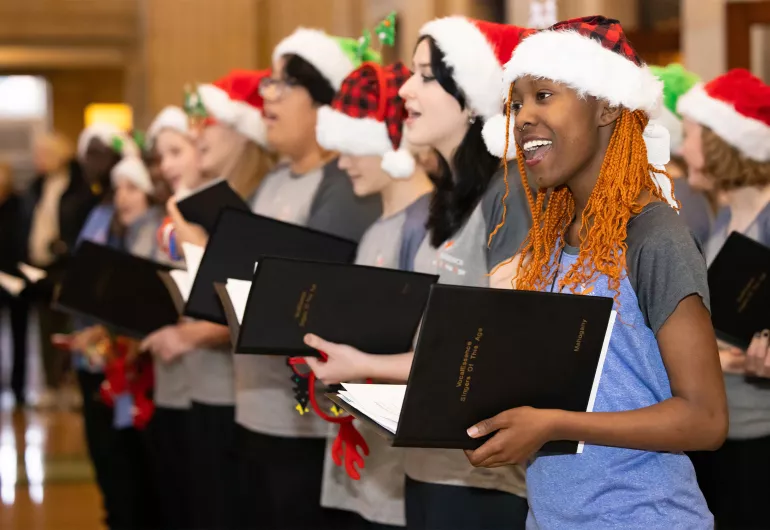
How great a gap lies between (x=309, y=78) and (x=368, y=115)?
59cm

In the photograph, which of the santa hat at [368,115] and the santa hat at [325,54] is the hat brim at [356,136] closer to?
the santa hat at [368,115]

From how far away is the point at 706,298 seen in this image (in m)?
1.72

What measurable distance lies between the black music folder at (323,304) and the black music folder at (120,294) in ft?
4.94

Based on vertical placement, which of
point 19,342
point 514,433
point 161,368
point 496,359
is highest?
point 496,359

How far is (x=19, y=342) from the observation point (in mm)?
9516

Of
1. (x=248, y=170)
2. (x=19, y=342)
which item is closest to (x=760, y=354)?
(x=248, y=170)

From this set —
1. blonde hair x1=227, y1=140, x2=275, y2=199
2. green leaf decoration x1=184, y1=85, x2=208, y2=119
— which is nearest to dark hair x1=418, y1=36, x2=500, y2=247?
blonde hair x1=227, y1=140, x2=275, y2=199

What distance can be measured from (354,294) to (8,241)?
7672mm

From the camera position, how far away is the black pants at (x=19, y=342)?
935 centimetres

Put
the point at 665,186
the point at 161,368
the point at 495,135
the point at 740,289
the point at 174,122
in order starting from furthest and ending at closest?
the point at 174,122 → the point at 161,368 → the point at 740,289 → the point at 495,135 → the point at 665,186

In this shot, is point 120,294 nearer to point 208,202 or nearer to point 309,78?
point 208,202

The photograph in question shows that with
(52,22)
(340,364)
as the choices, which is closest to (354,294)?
(340,364)

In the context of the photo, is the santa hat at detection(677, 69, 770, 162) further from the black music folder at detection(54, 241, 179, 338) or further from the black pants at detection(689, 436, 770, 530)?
the black music folder at detection(54, 241, 179, 338)

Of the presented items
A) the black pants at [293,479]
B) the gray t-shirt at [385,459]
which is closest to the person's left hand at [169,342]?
the black pants at [293,479]
